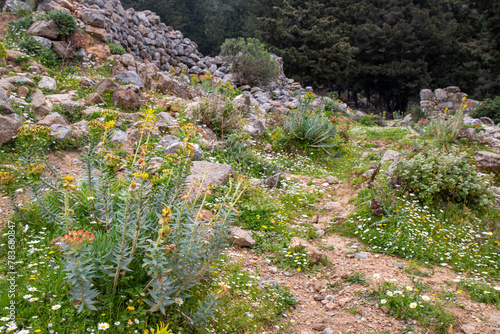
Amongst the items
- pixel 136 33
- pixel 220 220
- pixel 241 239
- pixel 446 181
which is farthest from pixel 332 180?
pixel 136 33

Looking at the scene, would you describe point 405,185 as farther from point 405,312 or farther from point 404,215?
point 405,312

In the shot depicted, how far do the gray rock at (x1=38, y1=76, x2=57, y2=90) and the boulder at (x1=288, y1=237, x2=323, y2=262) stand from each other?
6257mm

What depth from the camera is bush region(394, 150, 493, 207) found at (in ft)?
15.0

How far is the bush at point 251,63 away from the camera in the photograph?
673 inches

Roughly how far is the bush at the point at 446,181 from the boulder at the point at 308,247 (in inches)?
81.5

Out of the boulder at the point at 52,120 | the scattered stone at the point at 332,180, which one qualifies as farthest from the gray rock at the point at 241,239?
the boulder at the point at 52,120

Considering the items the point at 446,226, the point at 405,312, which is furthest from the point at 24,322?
the point at 446,226

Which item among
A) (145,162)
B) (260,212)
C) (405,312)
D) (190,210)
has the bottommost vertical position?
(260,212)

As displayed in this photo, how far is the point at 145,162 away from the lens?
6.54 feet

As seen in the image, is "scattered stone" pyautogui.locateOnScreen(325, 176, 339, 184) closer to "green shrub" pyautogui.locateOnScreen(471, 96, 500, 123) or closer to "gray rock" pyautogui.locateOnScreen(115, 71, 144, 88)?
"gray rock" pyautogui.locateOnScreen(115, 71, 144, 88)

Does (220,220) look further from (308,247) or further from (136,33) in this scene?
(136,33)

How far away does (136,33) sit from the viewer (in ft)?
54.4

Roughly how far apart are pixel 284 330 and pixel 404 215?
2.61m

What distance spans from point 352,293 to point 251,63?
15.6 meters
